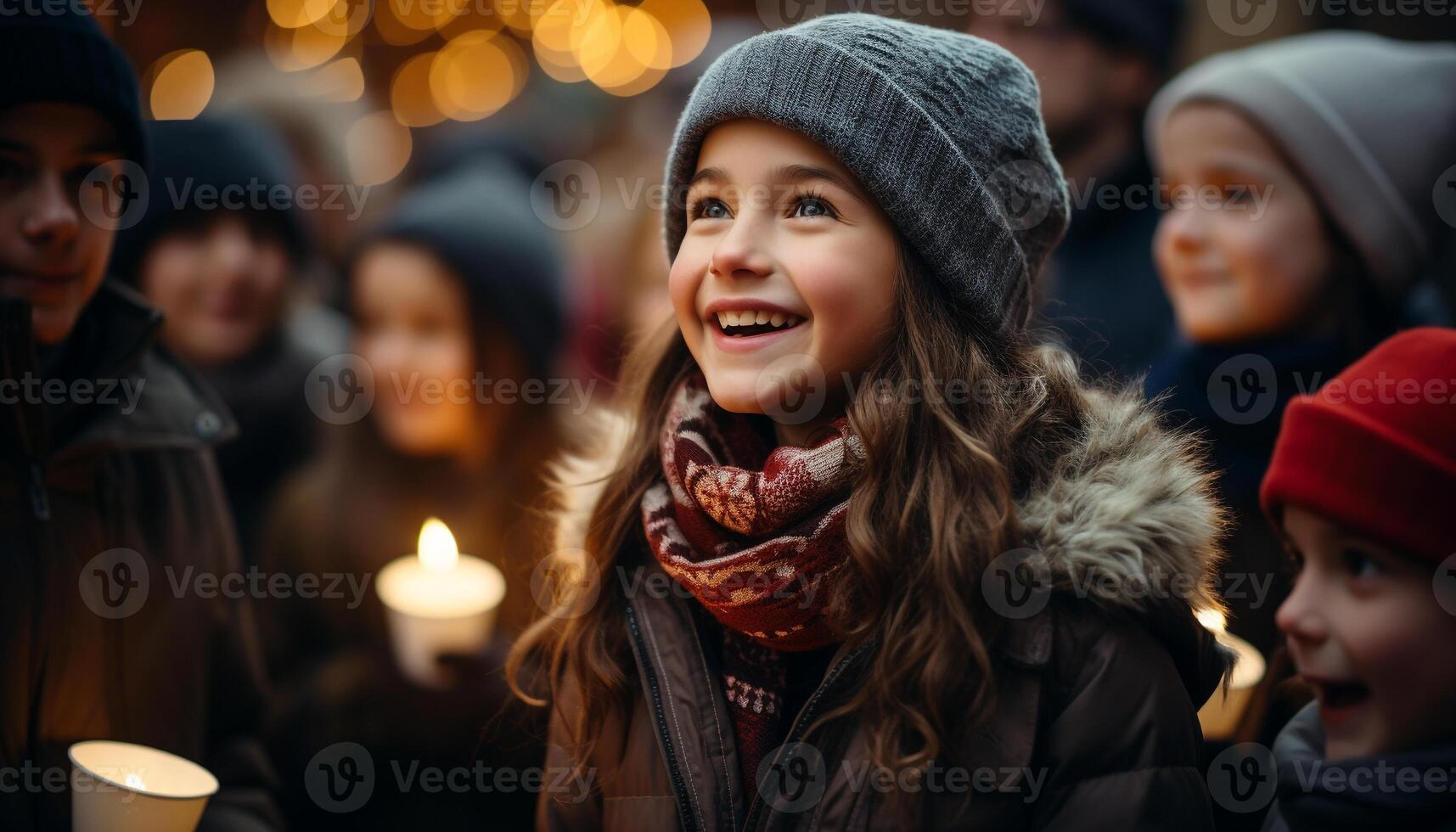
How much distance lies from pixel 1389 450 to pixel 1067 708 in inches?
22.4

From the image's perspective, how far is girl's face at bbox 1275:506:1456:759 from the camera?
1.45 metres

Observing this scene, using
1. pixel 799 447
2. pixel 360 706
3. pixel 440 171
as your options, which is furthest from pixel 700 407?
pixel 440 171

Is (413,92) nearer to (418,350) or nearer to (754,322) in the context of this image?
(418,350)

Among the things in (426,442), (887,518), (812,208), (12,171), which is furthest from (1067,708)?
(426,442)

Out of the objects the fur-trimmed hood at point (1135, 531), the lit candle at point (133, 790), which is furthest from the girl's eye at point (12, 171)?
the fur-trimmed hood at point (1135, 531)

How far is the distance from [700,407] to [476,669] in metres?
1.25

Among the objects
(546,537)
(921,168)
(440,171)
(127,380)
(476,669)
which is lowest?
(476,669)

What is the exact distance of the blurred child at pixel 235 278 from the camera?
11.9ft

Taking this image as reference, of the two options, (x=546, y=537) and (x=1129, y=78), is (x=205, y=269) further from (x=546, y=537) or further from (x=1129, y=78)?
(x=1129, y=78)

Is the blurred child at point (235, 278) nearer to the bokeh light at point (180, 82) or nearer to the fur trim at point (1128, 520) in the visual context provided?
the bokeh light at point (180, 82)

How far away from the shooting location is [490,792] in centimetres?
331

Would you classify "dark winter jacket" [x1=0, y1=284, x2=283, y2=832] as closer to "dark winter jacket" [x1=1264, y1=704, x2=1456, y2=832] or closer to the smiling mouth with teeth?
the smiling mouth with teeth

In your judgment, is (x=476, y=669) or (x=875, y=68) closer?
(x=875, y=68)

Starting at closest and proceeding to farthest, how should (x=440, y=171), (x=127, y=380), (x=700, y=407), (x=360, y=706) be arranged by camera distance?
1. (x=700, y=407)
2. (x=127, y=380)
3. (x=360, y=706)
4. (x=440, y=171)
